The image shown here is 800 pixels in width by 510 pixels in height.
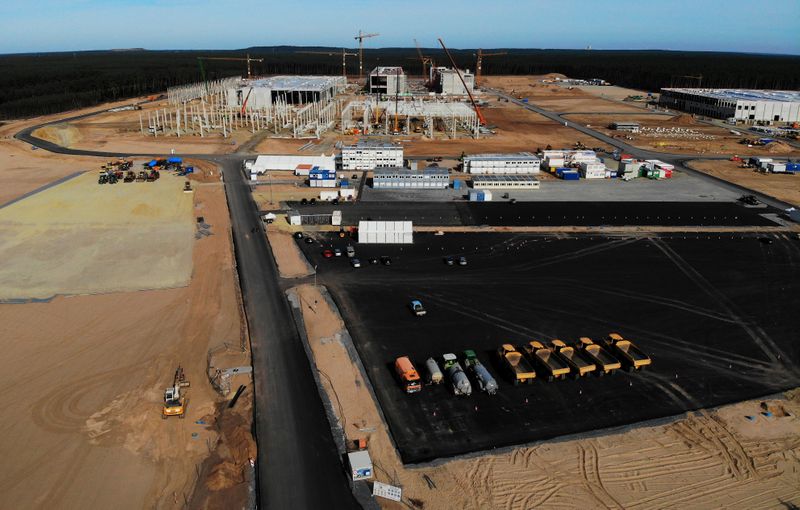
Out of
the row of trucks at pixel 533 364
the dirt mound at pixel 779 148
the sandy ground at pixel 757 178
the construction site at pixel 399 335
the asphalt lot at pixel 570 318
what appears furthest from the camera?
the dirt mound at pixel 779 148

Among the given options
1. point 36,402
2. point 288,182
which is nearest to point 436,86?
point 288,182

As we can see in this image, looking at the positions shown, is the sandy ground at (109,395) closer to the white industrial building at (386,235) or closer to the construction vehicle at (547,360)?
the white industrial building at (386,235)

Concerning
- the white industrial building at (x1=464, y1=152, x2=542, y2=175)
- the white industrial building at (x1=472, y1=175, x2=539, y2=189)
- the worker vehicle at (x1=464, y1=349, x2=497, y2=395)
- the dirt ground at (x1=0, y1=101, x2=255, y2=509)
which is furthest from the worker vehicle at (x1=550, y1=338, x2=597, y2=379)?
the white industrial building at (x1=464, y1=152, x2=542, y2=175)

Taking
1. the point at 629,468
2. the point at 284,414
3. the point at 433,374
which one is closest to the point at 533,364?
the point at 433,374

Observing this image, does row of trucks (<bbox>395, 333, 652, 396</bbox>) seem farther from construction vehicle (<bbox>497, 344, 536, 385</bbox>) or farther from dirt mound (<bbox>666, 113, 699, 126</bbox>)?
dirt mound (<bbox>666, 113, 699, 126</bbox>)

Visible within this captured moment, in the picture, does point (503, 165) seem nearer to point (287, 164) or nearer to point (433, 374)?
point (287, 164)

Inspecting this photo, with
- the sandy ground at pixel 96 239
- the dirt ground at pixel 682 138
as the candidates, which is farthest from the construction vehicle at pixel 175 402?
the dirt ground at pixel 682 138
